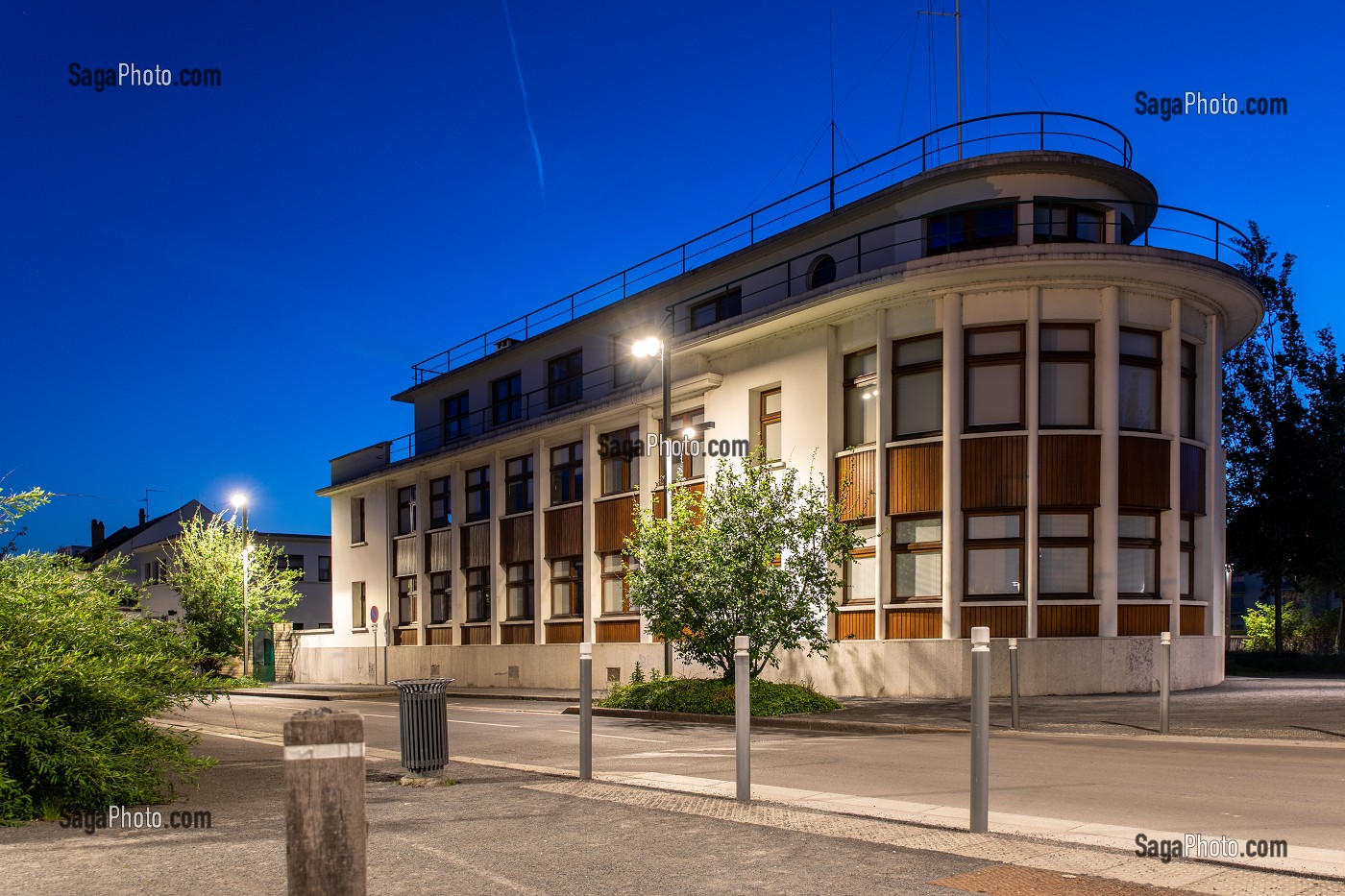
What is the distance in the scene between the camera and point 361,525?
48.3 meters

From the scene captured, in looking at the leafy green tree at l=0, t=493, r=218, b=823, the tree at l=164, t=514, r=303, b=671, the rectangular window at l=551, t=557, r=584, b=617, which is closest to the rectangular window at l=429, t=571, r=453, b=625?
the rectangular window at l=551, t=557, r=584, b=617

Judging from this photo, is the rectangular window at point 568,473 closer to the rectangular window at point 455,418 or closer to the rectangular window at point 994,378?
the rectangular window at point 455,418

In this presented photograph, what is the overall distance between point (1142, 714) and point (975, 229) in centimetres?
1139

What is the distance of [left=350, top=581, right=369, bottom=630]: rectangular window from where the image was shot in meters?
47.4

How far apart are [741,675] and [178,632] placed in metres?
4.86

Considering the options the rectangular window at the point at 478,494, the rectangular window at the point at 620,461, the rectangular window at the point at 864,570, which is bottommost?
the rectangular window at the point at 864,570

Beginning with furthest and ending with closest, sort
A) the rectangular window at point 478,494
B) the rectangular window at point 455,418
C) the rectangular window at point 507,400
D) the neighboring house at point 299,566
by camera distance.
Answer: the neighboring house at point 299,566, the rectangular window at point 455,418, the rectangular window at point 507,400, the rectangular window at point 478,494

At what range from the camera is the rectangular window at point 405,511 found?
44375 mm

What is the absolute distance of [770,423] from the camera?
28266mm

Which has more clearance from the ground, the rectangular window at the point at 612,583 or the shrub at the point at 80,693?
the shrub at the point at 80,693

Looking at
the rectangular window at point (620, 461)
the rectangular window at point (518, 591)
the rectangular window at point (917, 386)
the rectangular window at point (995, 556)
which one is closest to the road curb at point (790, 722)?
the rectangular window at point (995, 556)

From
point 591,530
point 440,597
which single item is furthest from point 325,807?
point 440,597

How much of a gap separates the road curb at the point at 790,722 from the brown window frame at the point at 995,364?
26.3 ft

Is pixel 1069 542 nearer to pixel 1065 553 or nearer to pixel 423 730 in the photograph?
pixel 1065 553
